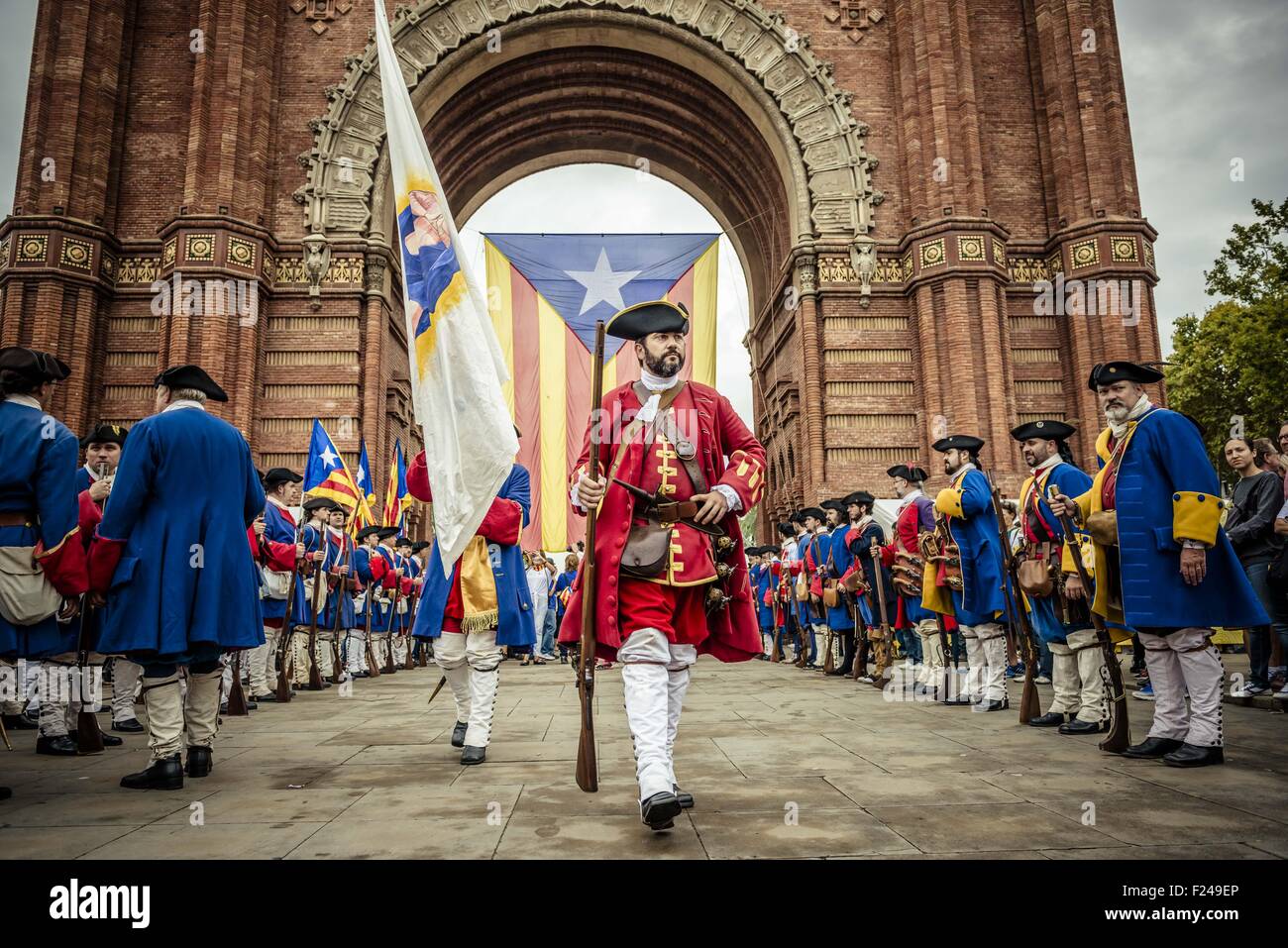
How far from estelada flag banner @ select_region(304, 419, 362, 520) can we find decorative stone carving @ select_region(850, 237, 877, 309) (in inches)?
478

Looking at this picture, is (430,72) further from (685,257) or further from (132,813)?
(132,813)

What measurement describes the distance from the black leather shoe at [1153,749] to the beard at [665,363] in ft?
11.3

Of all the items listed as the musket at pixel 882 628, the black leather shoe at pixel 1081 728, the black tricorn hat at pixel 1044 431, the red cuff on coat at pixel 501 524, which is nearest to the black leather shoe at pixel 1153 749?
the black leather shoe at pixel 1081 728

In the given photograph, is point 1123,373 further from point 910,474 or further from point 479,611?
point 479,611

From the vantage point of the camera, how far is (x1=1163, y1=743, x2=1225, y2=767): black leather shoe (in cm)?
418

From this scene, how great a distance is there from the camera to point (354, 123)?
733 inches

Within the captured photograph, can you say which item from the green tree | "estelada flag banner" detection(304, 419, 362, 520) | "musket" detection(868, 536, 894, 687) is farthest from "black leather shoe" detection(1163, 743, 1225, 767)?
the green tree

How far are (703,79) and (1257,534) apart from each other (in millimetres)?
17857

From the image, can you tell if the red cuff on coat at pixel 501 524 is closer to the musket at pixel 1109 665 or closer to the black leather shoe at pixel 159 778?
the black leather shoe at pixel 159 778

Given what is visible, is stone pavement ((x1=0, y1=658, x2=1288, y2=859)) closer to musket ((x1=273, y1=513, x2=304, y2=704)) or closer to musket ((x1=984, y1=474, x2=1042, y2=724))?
musket ((x1=984, y1=474, x2=1042, y2=724))

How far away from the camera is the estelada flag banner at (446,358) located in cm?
485

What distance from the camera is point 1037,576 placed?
18.7ft
